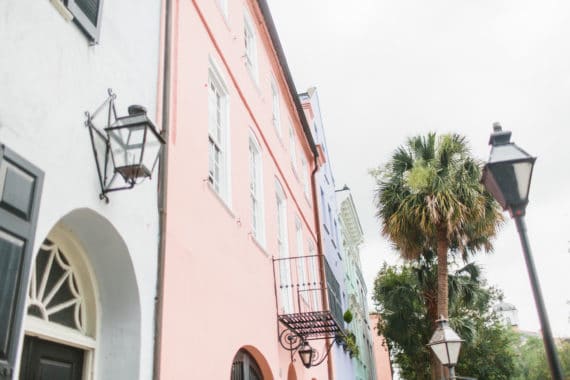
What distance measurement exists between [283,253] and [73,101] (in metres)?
7.80

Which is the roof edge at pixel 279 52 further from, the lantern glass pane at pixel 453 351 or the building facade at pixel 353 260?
the building facade at pixel 353 260

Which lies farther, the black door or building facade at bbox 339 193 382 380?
building facade at bbox 339 193 382 380

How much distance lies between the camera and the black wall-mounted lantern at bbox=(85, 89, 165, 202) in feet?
13.0

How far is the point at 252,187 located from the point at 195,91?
2.98m

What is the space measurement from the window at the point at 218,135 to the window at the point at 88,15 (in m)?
3.00

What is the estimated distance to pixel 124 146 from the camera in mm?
4066

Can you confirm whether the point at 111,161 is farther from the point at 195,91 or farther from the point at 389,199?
the point at 389,199

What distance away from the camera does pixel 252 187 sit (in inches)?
367

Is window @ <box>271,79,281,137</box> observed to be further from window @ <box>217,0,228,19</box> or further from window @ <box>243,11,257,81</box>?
window @ <box>217,0,228,19</box>

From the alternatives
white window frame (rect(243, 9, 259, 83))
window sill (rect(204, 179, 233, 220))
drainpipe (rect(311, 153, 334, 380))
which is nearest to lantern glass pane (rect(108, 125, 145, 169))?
window sill (rect(204, 179, 233, 220))

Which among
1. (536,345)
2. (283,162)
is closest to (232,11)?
(283,162)

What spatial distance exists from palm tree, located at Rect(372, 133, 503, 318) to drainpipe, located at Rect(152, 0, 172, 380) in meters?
10.8

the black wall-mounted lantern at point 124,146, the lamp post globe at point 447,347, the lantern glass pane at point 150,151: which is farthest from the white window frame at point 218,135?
the lamp post globe at point 447,347

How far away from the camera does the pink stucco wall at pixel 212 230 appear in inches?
206
